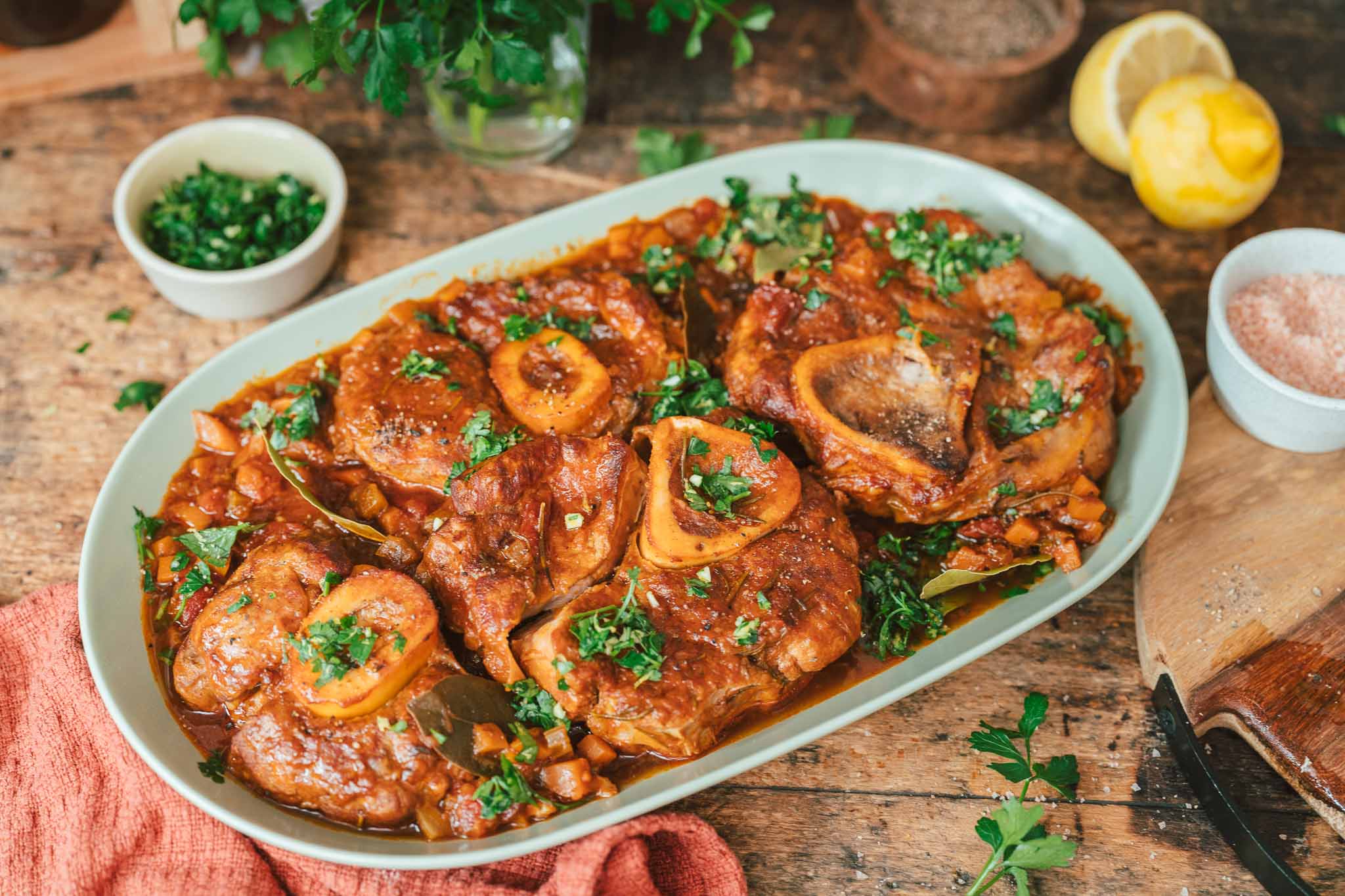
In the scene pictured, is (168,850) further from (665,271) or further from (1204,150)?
(1204,150)

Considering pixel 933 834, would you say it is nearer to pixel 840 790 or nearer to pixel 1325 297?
pixel 840 790

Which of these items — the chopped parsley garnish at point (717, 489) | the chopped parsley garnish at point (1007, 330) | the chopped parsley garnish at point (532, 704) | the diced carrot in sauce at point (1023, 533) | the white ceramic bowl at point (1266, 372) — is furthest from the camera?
the chopped parsley garnish at point (1007, 330)

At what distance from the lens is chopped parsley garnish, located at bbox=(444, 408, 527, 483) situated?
13.9 feet

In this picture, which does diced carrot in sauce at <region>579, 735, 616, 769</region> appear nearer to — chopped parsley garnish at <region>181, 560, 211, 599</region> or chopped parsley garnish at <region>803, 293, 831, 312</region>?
chopped parsley garnish at <region>181, 560, 211, 599</region>

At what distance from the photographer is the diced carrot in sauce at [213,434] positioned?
178 inches

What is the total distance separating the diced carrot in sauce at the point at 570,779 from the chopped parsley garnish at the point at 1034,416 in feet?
7.19

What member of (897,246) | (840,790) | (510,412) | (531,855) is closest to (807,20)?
(897,246)

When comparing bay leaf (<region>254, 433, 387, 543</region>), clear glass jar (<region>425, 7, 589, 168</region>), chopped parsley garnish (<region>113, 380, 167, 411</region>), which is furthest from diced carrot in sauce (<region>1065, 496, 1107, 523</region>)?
chopped parsley garnish (<region>113, 380, 167, 411</region>)

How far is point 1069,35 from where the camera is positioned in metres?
5.89

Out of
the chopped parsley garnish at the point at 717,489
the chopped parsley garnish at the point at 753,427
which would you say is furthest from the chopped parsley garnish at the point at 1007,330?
the chopped parsley garnish at the point at 717,489

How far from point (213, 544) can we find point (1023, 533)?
3192 millimetres

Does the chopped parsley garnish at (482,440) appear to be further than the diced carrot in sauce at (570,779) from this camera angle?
Yes

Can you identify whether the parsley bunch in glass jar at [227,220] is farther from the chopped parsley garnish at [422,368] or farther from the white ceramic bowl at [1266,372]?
the white ceramic bowl at [1266,372]

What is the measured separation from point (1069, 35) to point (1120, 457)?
8.40 feet
